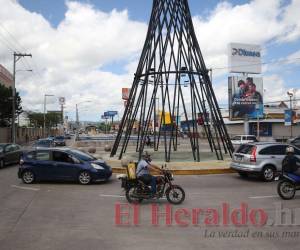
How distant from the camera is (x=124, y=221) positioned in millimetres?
8953

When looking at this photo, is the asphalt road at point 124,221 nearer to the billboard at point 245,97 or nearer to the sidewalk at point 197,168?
the sidewalk at point 197,168

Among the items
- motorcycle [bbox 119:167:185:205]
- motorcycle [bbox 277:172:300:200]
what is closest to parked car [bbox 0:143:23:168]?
motorcycle [bbox 119:167:185:205]

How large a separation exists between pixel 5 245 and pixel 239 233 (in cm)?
421

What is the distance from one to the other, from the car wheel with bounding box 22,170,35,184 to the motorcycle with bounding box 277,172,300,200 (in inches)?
359

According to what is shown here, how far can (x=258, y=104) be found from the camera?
5278cm

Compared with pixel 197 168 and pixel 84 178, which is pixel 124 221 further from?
pixel 197 168

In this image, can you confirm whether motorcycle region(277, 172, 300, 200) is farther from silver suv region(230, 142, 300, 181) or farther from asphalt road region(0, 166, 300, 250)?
silver suv region(230, 142, 300, 181)

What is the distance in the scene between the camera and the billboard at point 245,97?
2068 inches

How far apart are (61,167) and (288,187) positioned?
26.8 feet

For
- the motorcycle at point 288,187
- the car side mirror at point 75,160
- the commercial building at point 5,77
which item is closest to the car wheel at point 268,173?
the motorcycle at point 288,187

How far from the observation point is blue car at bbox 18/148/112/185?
603 inches

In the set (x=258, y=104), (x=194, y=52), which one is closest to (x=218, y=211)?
(x=194, y=52)

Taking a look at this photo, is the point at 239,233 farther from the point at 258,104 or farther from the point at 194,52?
the point at 258,104

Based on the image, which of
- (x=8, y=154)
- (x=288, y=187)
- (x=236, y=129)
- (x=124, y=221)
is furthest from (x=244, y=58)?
Answer: (x=124, y=221)
